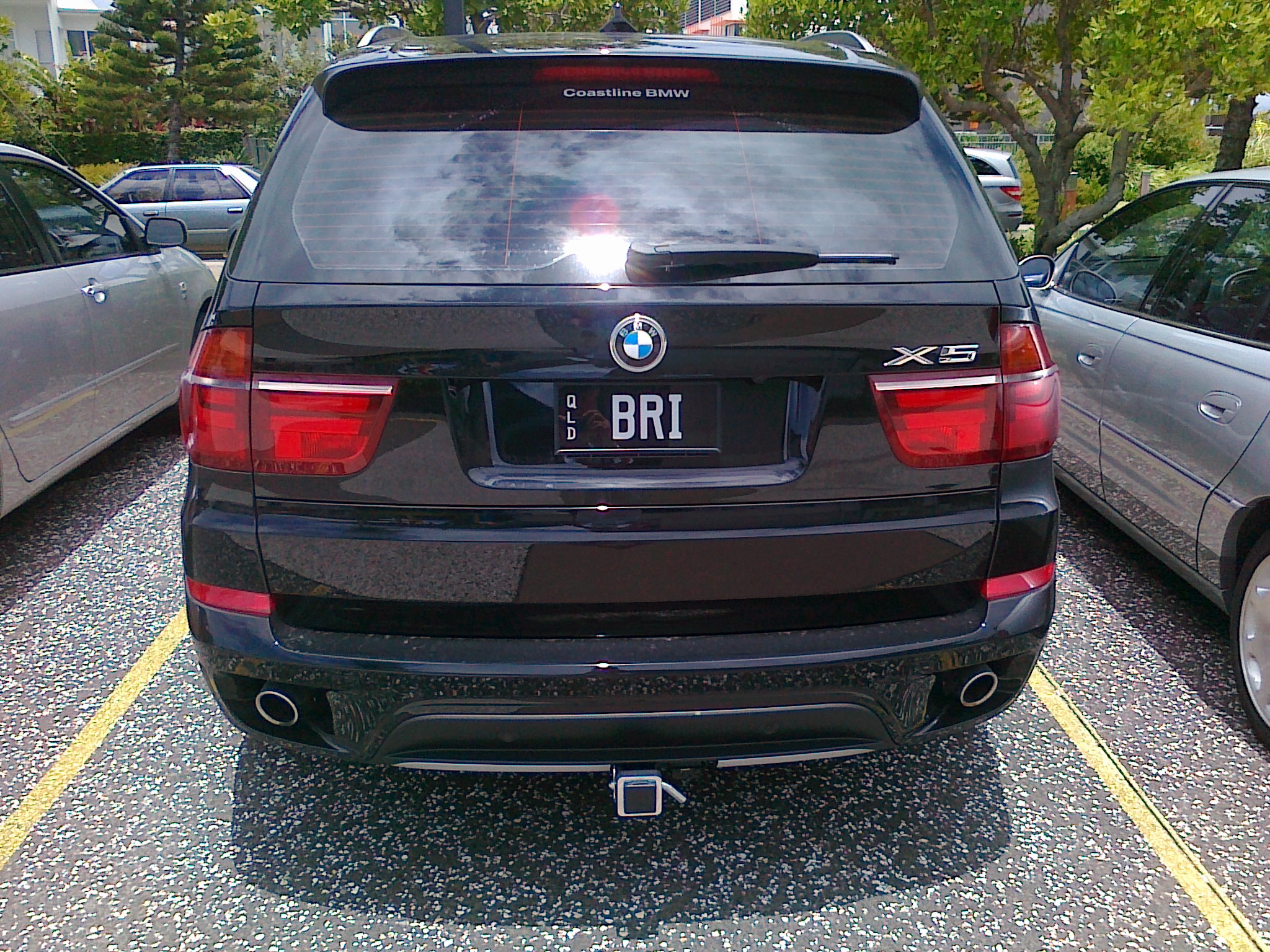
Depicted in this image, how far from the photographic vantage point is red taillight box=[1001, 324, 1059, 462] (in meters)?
2.21

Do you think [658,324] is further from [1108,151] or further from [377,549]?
[1108,151]

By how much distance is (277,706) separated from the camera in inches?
89.8

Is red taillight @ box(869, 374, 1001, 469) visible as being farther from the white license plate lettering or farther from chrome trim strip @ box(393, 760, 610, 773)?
chrome trim strip @ box(393, 760, 610, 773)

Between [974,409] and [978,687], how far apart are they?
0.61 m

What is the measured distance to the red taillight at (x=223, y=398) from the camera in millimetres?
2129

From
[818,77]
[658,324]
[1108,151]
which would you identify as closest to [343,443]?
[658,324]

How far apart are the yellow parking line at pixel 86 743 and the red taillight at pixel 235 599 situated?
0.80m

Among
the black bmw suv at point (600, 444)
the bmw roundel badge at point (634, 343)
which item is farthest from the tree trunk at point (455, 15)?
the bmw roundel badge at point (634, 343)

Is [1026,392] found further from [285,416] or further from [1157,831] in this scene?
[285,416]

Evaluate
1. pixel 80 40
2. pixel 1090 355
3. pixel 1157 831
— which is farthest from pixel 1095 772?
pixel 80 40

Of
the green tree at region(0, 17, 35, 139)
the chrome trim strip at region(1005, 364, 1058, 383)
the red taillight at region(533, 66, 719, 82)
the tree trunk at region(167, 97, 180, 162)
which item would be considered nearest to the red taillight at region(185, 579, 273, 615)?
the red taillight at region(533, 66, 719, 82)

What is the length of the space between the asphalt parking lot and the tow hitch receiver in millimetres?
320

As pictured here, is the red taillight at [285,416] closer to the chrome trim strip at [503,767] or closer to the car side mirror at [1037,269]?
the chrome trim strip at [503,767]

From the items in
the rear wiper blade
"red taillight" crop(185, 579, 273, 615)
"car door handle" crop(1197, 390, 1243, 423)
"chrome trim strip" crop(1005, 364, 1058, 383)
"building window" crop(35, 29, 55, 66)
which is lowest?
"red taillight" crop(185, 579, 273, 615)
